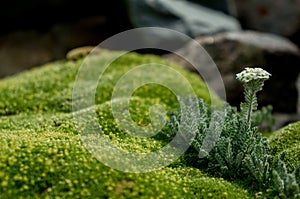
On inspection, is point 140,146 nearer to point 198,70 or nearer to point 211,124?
point 211,124

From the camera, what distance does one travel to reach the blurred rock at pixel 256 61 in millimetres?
10438

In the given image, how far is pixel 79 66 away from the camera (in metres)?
9.46

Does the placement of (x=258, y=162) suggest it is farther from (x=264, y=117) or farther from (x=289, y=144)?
(x=264, y=117)

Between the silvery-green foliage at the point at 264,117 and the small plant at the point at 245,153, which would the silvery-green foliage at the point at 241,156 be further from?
the silvery-green foliage at the point at 264,117

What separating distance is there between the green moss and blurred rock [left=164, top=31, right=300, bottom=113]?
13.4ft

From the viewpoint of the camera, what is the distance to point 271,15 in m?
14.8

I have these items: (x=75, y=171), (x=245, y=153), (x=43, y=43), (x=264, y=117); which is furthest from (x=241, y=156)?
(x=43, y=43)

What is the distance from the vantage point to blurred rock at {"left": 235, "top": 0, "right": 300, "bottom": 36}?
14547 mm

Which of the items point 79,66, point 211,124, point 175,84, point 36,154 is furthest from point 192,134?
point 79,66

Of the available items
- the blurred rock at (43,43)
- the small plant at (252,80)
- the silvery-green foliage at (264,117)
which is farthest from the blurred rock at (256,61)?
the small plant at (252,80)

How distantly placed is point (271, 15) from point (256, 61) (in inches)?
200

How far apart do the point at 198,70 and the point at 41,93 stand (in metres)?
3.97

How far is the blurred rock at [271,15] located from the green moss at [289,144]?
922cm

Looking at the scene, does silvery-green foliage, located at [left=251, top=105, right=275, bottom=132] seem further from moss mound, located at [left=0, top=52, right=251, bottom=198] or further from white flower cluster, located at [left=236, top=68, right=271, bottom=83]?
white flower cluster, located at [left=236, top=68, right=271, bottom=83]
